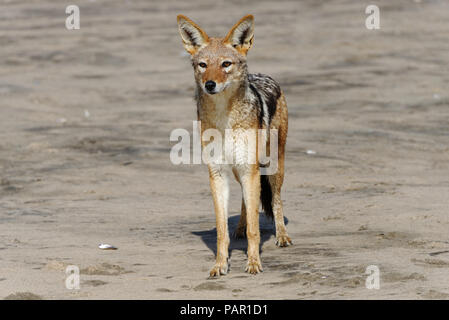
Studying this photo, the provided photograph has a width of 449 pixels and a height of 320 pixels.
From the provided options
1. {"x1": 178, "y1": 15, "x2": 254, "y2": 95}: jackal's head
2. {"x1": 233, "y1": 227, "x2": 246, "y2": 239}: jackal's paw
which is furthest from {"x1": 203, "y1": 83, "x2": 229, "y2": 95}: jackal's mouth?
{"x1": 233, "y1": 227, "x2": 246, "y2": 239}: jackal's paw

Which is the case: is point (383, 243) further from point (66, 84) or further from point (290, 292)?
point (66, 84)

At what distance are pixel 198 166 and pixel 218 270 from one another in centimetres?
433

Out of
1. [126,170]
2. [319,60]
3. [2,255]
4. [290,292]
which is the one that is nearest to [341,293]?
[290,292]

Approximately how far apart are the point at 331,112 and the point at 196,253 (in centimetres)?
676

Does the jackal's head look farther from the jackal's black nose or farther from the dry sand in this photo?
the dry sand

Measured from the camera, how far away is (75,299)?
209 inches

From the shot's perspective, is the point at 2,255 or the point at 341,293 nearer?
the point at 341,293

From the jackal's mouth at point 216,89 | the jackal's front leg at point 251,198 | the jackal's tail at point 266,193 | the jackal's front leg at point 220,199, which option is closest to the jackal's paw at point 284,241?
the jackal's tail at point 266,193

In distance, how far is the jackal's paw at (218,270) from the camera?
238 inches

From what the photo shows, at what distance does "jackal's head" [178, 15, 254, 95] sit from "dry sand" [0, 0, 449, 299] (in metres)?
1.48

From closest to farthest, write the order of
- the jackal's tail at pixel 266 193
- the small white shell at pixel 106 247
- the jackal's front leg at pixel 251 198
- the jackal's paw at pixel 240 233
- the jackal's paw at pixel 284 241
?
the jackal's front leg at pixel 251 198, the small white shell at pixel 106 247, the jackal's paw at pixel 284 241, the jackal's tail at pixel 266 193, the jackal's paw at pixel 240 233

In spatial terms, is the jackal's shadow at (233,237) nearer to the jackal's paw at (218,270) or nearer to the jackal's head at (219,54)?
the jackal's paw at (218,270)

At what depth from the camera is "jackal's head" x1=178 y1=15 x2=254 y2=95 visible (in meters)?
6.07

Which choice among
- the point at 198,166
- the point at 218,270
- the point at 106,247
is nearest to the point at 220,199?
the point at 218,270
